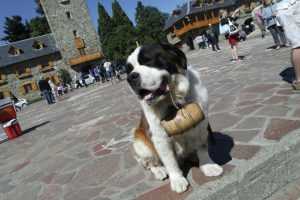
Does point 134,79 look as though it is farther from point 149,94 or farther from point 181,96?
point 181,96

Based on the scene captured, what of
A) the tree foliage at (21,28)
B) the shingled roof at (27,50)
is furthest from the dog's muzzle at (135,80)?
the tree foliage at (21,28)

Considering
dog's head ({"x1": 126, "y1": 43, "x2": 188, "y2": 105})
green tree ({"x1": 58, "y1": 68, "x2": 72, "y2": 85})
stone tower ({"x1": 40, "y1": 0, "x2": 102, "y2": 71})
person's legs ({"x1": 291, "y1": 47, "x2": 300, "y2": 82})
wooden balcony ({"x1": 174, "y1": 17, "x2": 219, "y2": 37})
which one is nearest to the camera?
dog's head ({"x1": 126, "y1": 43, "x2": 188, "y2": 105})

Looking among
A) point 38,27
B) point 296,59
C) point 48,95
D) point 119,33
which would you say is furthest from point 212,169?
point 38,27

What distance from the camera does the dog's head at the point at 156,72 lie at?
2721mm

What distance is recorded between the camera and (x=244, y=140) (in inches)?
154

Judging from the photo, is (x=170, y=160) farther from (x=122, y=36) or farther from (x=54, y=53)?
(x=54, y=53)

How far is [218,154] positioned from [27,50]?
185 ft

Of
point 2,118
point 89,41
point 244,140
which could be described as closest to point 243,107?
point 244,140

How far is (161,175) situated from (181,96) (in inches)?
42.7

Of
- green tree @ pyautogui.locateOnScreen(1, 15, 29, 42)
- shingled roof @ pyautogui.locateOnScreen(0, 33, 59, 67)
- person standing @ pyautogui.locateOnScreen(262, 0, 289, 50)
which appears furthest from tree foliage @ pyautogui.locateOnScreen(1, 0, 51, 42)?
person standing @ pyautogui.locateOnScreen(262, 0, 289, 50)

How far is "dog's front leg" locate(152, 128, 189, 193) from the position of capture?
3021mm

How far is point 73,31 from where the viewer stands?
54062 millimetres

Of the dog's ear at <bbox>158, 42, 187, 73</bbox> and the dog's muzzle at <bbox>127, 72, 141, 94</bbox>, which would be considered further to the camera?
the dog's ear at <bbox>158, 42, 187, 73</bbox>

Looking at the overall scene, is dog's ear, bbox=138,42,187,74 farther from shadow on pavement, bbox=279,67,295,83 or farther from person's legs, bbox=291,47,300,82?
shadow on pavement, bbox=279,67,295,83
